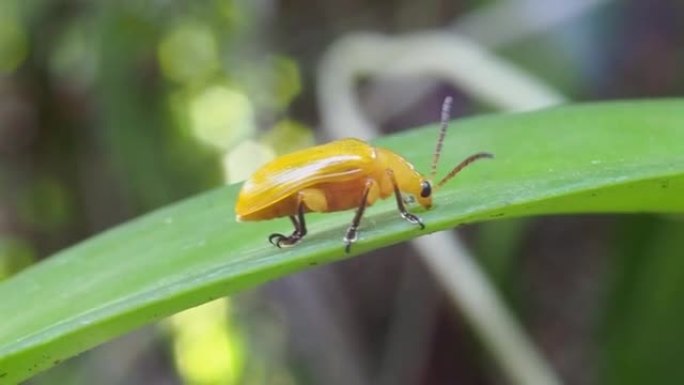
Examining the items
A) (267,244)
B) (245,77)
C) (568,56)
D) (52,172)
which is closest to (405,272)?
(568,56)

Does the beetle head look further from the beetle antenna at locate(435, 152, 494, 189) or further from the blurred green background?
the blurred green background

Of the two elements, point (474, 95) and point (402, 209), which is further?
point (474, 95)

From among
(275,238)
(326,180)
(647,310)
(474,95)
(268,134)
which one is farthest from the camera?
(268,134)

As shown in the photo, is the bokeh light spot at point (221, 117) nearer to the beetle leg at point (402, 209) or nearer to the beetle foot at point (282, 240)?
the beetle leg at point (402, 209)

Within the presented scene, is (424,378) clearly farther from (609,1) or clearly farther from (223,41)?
(223,41)

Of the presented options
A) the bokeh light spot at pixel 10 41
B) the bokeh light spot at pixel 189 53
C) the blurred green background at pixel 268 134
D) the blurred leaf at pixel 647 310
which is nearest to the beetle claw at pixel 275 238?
the blurred leaf at pixel 647 310

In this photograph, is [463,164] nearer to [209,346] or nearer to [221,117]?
[209,346]

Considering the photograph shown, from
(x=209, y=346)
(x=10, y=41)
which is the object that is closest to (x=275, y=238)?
(x=209, y=346)
